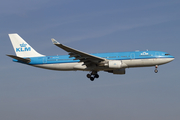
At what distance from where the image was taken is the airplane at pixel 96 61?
4067cm

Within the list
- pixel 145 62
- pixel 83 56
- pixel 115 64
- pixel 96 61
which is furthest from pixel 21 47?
pixel 145 62

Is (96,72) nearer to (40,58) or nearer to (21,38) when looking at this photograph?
(40,58)

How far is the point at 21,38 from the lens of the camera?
49.6 meters

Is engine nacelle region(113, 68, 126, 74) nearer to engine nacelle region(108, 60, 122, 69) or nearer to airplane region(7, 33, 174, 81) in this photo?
airplane region(7, 33, 174, 81)

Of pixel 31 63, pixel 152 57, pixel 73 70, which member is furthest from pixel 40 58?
pixel 152 57

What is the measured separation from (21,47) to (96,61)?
1521 centimetres

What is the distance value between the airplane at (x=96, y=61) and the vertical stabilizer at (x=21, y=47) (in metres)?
1.35

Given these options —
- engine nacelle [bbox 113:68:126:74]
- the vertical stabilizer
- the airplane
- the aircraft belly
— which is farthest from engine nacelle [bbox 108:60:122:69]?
the vertical stabilizer

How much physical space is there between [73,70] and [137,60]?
10403 millimetres

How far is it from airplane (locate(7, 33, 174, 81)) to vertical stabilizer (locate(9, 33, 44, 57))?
1350mm

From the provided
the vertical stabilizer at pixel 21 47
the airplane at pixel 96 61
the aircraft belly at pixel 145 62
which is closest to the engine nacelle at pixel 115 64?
the airplane at pixel 96 61

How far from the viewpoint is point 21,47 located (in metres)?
48.6

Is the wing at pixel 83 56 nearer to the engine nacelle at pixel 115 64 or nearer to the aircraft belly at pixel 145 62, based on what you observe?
the engine nacelle at pixel 115 64

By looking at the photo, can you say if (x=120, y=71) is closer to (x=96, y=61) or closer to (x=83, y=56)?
(x=96, y=61)
